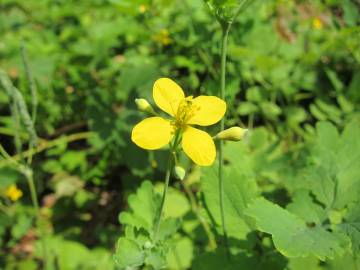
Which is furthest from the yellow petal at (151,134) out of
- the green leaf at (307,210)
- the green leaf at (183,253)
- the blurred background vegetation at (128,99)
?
the green leaf at (183,253)

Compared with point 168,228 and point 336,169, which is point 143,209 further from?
point 336,169

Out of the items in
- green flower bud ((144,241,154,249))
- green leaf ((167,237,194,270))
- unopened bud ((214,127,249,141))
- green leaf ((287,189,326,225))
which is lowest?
green leaf ((167,237,194,270))

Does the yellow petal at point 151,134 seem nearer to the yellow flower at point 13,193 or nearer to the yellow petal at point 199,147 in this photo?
the yellow petal at point 199,147

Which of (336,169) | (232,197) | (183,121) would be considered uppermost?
(183,121)

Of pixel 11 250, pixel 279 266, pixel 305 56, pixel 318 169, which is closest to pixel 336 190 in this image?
pixel 318 169

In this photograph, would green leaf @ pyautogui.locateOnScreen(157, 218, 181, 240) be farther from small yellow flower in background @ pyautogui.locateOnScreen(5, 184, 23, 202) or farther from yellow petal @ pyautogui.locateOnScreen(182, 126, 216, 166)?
small yellow flower in background @ pyautogui.locateOnScreen(5, 184, 23, 202)

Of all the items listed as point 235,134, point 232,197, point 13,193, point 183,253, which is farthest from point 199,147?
point 13,193

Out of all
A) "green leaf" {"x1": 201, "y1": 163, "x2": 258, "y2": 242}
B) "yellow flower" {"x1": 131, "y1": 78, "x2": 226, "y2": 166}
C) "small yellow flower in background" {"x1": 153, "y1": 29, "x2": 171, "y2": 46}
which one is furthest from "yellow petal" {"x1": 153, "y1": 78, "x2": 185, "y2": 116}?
"small yellow flower in background" {"x1": 153, "y1": 29, "x2": 171, "y2": 46}

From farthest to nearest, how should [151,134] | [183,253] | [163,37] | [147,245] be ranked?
[163,37] < [183,253] < [147,245] < [151,134]
